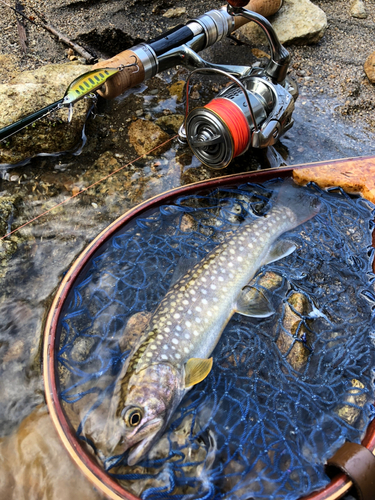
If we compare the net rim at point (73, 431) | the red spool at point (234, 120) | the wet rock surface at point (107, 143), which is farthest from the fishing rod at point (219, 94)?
the net rim at point (73, 431)

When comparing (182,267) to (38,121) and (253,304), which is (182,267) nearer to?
(253,304)

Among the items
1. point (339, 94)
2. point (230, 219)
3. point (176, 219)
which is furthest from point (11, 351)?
point (339, 94)

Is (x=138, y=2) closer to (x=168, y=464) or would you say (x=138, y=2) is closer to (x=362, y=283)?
(x=362, y=283)

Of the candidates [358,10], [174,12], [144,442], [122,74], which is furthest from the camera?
[358,10]

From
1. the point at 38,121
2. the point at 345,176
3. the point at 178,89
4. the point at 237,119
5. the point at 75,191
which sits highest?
the point at 237,119

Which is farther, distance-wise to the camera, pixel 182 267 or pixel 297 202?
pixel 297 202

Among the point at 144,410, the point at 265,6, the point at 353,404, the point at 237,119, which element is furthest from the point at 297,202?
the point at 265,6

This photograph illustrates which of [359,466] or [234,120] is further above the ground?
[234,120]
